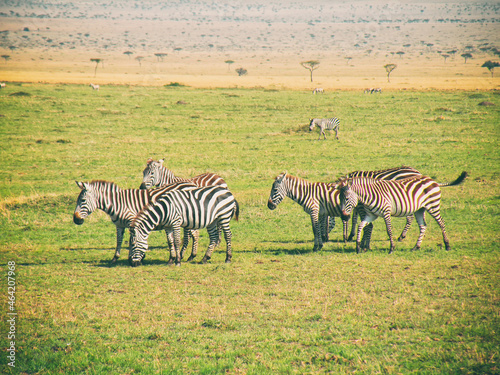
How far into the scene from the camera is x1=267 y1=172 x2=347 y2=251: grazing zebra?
1212 centimetres

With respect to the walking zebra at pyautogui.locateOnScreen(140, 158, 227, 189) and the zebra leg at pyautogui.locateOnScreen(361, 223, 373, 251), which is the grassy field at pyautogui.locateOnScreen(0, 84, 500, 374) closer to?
the zebra leg at pyautogui.locateOnScreen(361, 223, 373, 251)

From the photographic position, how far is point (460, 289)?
8.95m

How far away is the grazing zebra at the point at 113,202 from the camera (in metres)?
11.2

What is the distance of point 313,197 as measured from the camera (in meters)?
12.3

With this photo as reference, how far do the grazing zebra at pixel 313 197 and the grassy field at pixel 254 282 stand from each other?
→ 2.81 feet

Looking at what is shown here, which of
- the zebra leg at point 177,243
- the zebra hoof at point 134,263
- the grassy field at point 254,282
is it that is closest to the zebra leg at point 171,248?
the zebra leg at point 177,243

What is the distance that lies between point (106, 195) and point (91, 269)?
5.93 ft

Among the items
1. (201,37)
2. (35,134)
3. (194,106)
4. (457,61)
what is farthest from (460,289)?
(201,37)

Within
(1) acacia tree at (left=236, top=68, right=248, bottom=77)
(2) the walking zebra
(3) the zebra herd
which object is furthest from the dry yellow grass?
(3) the zebra herd

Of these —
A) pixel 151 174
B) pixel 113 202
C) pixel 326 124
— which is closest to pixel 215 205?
pixel 113 202

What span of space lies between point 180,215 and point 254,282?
2395 millimetres

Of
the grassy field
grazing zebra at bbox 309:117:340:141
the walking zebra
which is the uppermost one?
grazing zebra at bbox 309:117:340:141

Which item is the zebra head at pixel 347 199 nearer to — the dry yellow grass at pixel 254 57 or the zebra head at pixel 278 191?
the zebra head at pixel 278 191

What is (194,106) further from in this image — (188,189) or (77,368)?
(77,368)
